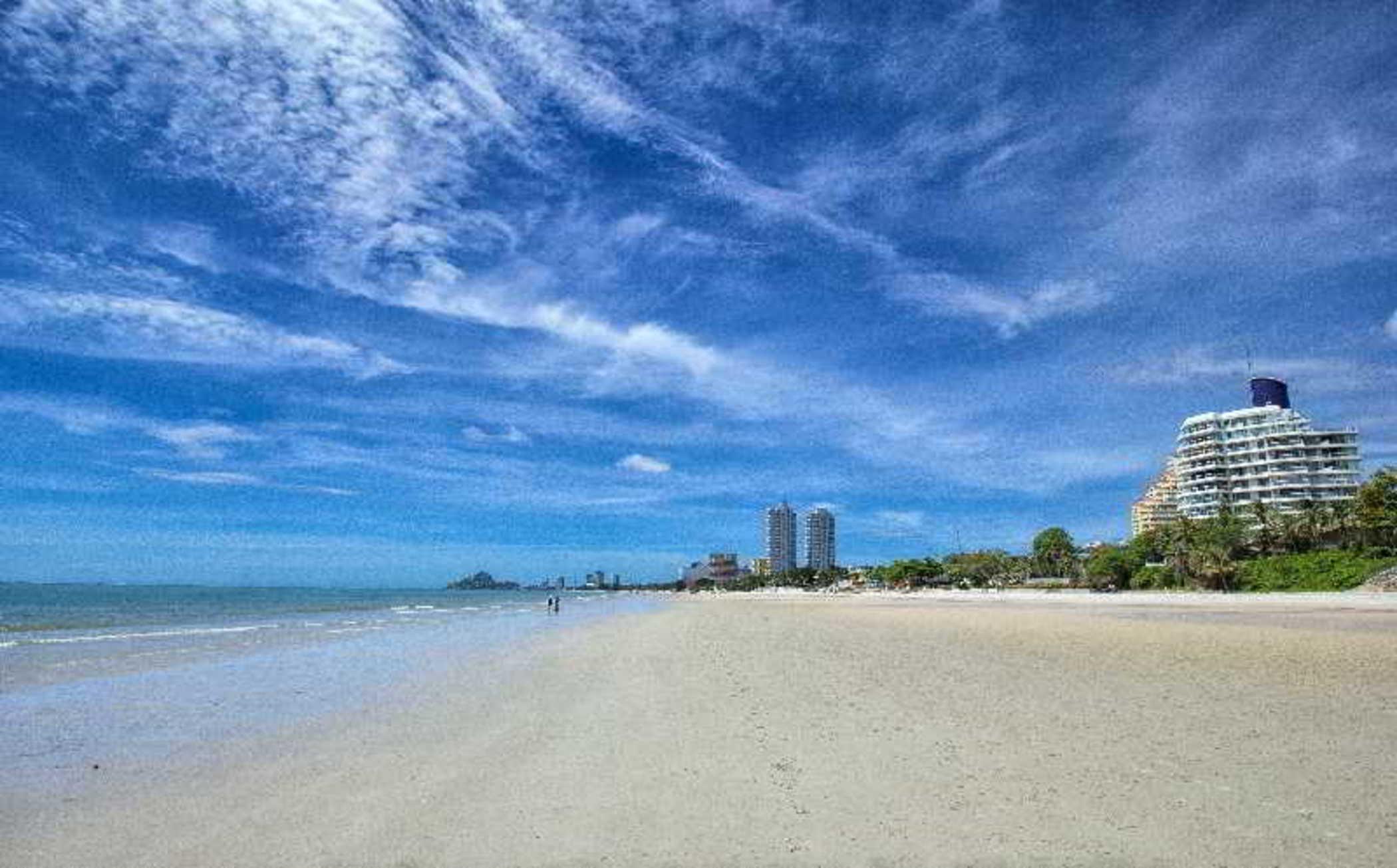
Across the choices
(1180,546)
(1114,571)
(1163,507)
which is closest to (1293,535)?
(1180,546)

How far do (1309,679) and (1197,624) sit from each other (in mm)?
19144

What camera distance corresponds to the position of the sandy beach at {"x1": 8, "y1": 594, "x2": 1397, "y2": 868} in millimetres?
5969

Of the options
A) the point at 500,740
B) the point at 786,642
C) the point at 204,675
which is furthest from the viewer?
the point at 786,642

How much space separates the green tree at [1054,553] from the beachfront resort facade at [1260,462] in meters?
20.7

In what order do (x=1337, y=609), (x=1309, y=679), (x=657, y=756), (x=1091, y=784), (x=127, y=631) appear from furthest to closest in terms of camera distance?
(x=1337, y=609)
(x=127, y=631)
(x=1309, y=679)
(x=657, y=756)
(x=1091, y=784)

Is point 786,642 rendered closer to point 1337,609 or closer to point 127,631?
point 127,631

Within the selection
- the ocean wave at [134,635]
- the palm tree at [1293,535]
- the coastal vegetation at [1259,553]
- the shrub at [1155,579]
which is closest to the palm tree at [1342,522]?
the coastal vegetation at [1259,553]

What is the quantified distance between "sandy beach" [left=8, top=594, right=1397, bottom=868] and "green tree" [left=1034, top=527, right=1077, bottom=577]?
109500mm

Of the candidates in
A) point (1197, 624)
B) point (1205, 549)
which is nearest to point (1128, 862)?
point (1197, 624)

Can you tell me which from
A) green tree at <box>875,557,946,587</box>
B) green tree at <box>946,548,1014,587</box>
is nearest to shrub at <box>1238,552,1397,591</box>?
green tree at <box>946,548,1014,587</box>

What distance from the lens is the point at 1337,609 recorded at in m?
41.4

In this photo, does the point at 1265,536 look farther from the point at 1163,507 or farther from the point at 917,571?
the point at 1163,507

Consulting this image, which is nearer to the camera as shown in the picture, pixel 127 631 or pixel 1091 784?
pixel 1091 784

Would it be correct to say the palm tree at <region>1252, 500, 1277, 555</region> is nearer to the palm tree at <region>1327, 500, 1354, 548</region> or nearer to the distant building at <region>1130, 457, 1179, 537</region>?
the palm tree at <region>1327, 500, 1354, 548</region>
